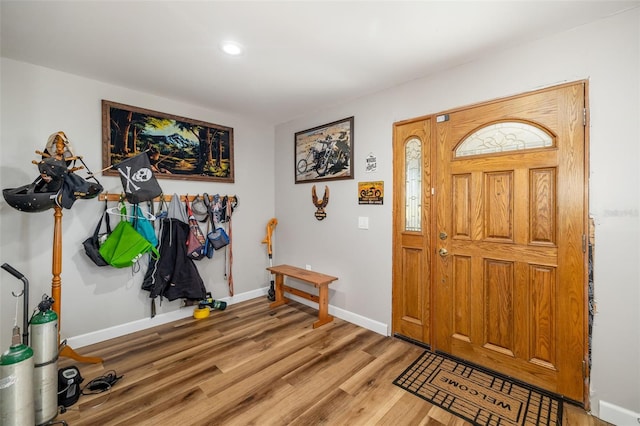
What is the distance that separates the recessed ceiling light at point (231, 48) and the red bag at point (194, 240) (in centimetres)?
184

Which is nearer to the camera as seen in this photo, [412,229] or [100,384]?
[100,384]

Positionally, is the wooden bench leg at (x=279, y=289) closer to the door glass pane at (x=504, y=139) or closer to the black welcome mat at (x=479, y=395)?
the black welcome mat at (x=479, y=395)

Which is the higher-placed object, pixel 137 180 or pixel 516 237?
pixel 137 180

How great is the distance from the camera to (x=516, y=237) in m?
2.12

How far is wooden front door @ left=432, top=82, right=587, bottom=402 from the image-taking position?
1.89 meters

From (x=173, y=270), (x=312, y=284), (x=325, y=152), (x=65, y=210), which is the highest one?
(x=325, y=152)

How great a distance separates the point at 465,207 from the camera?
2.38 metres

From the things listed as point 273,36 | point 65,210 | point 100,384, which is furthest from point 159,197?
point 273,36

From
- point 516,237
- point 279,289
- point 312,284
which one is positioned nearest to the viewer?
point 516,237

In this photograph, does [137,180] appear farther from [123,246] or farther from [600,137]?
[600,137]

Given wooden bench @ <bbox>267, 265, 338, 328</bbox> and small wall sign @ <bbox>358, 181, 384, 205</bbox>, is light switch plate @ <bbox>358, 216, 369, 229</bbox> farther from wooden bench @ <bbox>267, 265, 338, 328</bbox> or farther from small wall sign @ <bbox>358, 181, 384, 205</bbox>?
wooden bench @ <bbox>267, 265, 338, 328</bbox>

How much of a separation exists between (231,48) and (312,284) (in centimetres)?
265

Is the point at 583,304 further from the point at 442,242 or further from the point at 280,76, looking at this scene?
the point at 280,76

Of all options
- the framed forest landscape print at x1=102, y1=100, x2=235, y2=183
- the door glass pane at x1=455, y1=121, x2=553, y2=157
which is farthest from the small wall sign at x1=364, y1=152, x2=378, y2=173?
the framed forest landscape print at x1=102, y1=100, x2=235, y2=183
